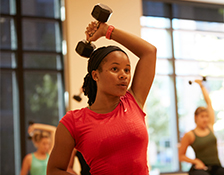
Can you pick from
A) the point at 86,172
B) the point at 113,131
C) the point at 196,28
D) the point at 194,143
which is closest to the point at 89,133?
the point at 113,131

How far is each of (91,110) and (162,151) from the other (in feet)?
16.8

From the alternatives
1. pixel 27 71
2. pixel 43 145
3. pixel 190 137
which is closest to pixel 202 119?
pixel 190 137

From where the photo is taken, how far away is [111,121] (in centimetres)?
124

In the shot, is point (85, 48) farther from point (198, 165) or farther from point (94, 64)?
point (198, 165)

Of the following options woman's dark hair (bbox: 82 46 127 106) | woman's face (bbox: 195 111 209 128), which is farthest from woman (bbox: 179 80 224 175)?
woman's dark hair (bbox: 82 46 127 106)

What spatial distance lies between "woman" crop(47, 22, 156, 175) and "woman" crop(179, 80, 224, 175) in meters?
A: 2.27

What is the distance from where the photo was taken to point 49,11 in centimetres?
610

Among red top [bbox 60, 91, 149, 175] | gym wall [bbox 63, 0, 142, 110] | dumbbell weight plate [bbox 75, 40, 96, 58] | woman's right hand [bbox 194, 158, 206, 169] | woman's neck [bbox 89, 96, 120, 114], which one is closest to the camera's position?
red top [bbox 60, 91, 149, 175]

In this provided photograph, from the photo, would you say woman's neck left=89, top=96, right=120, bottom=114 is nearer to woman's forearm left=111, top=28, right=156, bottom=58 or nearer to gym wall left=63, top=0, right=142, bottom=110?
woman's forearm left=111, top=28, right=156, bottom=58

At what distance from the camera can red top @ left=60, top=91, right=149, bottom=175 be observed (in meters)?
1.19

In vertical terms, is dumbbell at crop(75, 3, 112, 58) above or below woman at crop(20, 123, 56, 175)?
above

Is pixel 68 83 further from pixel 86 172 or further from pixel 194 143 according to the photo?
pixel 86 172

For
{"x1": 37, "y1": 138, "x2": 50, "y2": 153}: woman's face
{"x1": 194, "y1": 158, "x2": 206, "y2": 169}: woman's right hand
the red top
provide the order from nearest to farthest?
the red top, {"x1": 194, "y1": 158, "x2": 206, "y2": 169}: woman's right hand, {"x1": 37, "y1": 138, "x2": 50, "y2": 153}: woman's face

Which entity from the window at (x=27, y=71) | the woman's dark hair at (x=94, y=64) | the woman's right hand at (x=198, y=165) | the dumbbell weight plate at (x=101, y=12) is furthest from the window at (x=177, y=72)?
the dumbbell weight plate at (x=101, y=12)
